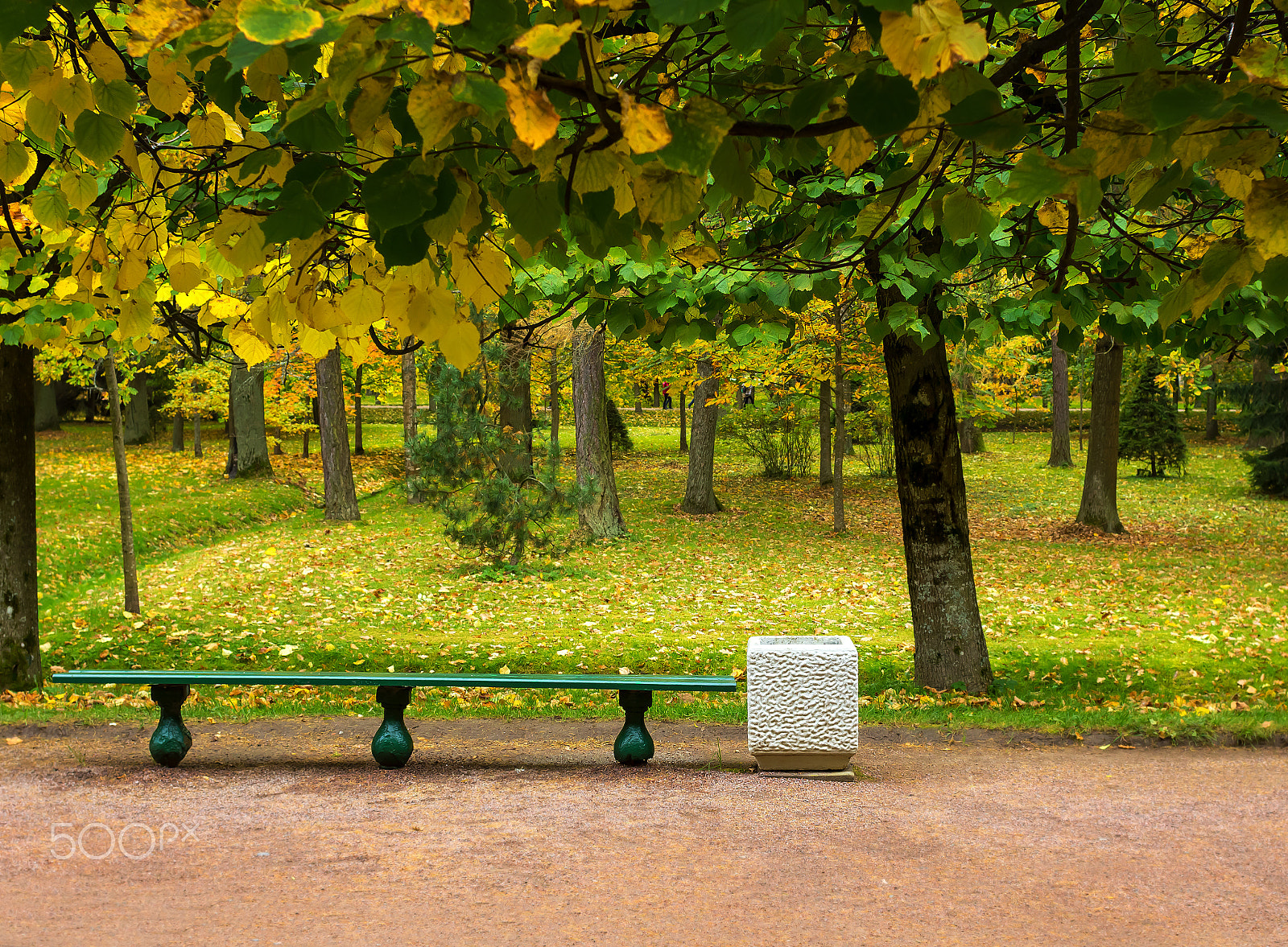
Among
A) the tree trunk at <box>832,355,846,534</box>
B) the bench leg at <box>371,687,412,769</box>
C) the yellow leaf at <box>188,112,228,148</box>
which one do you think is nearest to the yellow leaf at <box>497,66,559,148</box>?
the yellow leaf at <box>188,112,228,148</box>

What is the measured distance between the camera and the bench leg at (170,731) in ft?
19.2

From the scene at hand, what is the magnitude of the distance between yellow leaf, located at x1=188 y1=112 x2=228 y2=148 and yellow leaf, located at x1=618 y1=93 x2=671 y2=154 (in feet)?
→ 4.58

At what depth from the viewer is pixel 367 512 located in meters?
20.9

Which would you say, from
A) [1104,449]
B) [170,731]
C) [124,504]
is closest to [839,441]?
[1104,449]

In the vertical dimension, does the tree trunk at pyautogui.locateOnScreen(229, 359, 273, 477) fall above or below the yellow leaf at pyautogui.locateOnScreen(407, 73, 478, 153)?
below

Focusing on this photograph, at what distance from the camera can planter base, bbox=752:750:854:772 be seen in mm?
5758

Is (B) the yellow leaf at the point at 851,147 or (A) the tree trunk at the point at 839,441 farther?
(A) the tree trunk at the point at 839,441

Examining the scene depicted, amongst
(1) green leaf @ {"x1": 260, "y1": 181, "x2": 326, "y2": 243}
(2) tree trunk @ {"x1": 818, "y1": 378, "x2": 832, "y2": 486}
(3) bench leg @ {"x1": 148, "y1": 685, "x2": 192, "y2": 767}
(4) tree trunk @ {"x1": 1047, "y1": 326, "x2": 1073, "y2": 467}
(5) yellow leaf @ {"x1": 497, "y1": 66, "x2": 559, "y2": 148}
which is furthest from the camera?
(4) tree trunk @ {"x1": 1047, "y1": 326, "x2": 1073, "y2": 467}

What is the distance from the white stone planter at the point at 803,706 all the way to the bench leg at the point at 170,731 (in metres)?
3.30

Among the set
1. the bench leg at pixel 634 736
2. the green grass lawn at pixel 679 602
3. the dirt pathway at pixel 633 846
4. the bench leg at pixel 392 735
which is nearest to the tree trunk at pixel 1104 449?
the green grass lawn at pixel 679 602

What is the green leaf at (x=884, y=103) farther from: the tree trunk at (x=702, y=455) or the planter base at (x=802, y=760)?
the tree trunk at (x=702, y=455)

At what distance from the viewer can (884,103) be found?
177 cm

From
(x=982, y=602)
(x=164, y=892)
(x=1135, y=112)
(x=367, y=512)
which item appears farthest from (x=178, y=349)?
(x=1135, y=112)

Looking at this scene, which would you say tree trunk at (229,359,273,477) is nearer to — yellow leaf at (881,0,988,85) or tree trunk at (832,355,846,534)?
tree trunk at (832,355,846,534)
